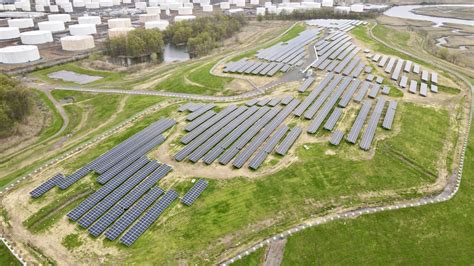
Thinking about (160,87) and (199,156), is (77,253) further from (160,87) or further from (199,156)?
(160,87)

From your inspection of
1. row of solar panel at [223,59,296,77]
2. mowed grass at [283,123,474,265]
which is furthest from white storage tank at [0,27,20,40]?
mowed grass at [283,123,474,265]

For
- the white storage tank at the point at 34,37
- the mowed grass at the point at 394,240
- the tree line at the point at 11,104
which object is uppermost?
the white storage tank at the point at 34,37

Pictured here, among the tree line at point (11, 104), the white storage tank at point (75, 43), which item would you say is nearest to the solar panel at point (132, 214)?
the tree line at point (11, 104)

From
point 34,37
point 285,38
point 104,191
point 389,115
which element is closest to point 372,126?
point 389,115

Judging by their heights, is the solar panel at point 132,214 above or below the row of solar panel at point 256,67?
below

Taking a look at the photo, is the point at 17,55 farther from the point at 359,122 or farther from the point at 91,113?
the point at 359,122

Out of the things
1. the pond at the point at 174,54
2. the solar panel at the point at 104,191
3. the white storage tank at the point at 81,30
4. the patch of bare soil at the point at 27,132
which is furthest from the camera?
the white storage tank at the point at 81,30

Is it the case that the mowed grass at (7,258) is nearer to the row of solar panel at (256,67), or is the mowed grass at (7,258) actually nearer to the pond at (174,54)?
the row of solar panel at (256,67)

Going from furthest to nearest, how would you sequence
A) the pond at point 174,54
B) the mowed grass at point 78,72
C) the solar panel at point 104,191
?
the pond at point 174,54
the mowed grass at point 78,72
the solar panel at point 104,191
